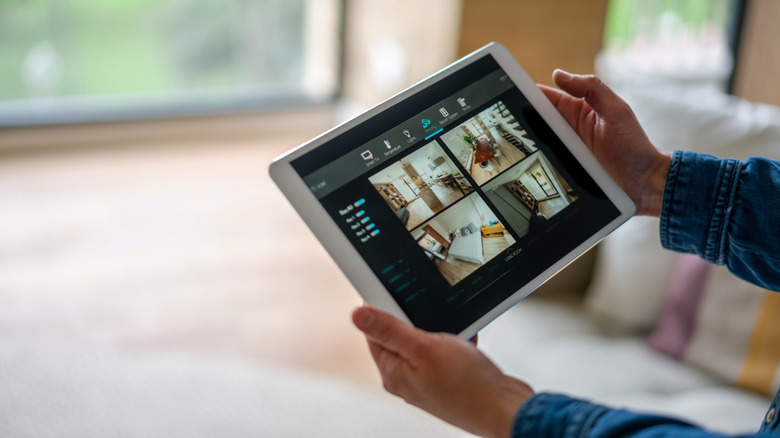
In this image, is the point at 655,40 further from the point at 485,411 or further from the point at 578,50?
the point at 485,411

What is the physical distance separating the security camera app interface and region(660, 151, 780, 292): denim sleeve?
3.7 inches

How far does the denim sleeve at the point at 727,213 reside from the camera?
0.81 meters

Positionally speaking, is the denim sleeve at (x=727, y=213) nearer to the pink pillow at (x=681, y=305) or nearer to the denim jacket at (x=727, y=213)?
the denim jacket at (x=727, y=213)

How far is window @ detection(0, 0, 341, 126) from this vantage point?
2.39 meters

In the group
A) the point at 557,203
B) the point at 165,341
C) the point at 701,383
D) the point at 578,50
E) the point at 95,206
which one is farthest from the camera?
the point at 95,206

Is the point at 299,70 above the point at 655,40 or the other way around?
above

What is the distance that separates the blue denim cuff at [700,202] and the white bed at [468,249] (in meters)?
0.26

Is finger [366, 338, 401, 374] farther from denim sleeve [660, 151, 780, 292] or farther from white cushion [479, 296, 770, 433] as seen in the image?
white cushion [479, 296, 770, 433]

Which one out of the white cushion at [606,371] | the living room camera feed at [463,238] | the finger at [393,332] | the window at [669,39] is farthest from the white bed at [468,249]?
the window at [669,39]

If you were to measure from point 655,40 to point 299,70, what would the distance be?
141 centimetres

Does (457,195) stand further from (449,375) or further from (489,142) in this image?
(449,375)

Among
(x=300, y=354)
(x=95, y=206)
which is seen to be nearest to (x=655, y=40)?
(x=300, y=354)

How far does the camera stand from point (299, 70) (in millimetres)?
2785

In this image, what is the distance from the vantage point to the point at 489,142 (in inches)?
31.5
